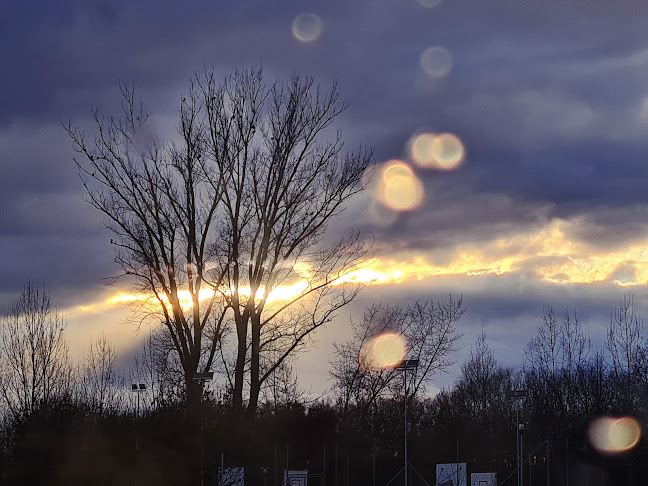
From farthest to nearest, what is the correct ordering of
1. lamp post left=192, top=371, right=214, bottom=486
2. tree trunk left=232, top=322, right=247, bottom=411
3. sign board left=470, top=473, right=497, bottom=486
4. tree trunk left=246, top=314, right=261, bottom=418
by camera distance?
sign board left=470, top=473, right=497, bottom=486, tree trunk left=246, top=314, right=261, bottom=418, tree trunk left=232, top=322, right=247, bottom=411, lamp post left=192, top=371, right=214, bottom=486

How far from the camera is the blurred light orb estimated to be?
151 ft

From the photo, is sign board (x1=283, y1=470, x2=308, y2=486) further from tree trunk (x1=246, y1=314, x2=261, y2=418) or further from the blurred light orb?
the blurred light orb

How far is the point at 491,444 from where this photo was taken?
5050 centimetres

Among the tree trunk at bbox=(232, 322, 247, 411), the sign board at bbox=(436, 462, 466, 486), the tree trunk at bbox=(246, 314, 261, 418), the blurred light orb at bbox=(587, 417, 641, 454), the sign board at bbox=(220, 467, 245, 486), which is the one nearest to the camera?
the sign board at bbox=(220, 467, 245, 486)

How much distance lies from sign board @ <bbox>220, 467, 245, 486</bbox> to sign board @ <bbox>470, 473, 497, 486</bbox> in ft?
43.6

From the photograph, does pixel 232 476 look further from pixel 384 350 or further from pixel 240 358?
pixel 384 350

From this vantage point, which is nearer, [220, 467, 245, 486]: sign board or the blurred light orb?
[220, 467, 245, 486]: sign board

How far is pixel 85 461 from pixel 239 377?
5339mm

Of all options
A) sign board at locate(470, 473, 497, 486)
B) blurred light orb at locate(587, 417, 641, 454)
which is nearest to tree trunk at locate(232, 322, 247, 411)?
sign board at locate(470, 473, 497, 486)

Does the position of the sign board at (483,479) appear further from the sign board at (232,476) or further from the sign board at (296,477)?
the sign board at (232,476)

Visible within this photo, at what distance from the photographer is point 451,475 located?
39625 millimetres

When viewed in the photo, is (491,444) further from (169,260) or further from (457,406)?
(457,406)

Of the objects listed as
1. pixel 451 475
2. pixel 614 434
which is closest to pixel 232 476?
pixel 451 475

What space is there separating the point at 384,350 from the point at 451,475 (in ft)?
31.8
